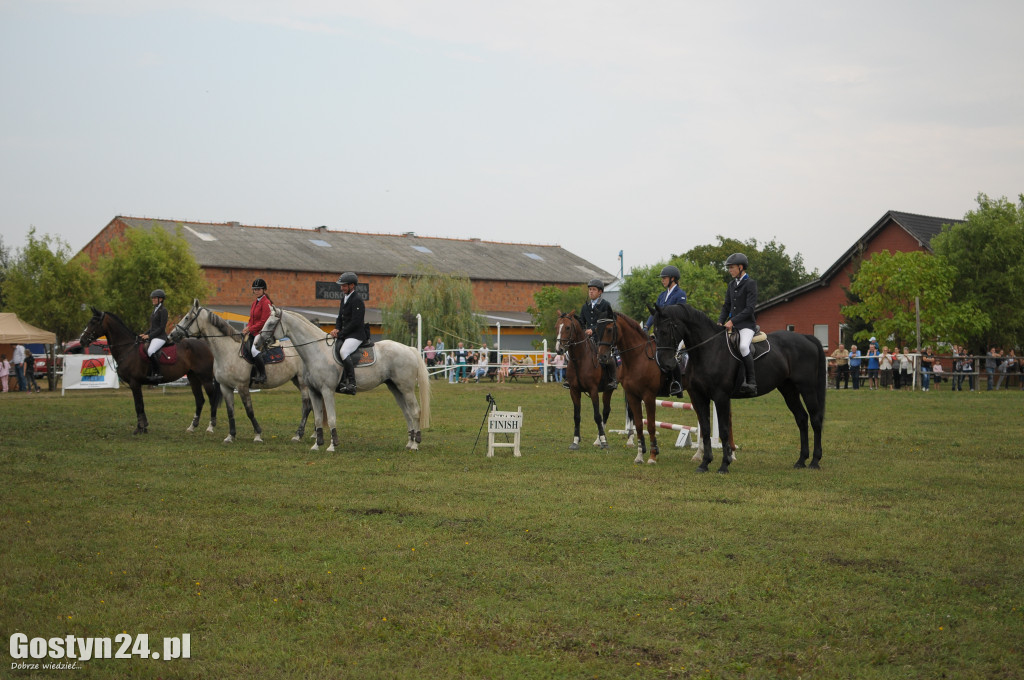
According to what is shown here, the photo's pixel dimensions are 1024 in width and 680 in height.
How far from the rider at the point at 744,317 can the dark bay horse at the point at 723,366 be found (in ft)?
0.42

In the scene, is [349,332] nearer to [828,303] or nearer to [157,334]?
[157,334]

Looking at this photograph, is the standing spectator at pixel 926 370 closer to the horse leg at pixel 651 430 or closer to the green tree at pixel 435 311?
the green tree at pixel 435 311

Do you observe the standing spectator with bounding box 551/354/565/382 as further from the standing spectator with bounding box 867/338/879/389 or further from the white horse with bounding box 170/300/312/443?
the white horse with bounding box 170/300/312/443

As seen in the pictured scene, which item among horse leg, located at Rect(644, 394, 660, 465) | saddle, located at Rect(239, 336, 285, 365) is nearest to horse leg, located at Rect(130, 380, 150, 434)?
saddle, located at Rect(239, 336, 285, 365)

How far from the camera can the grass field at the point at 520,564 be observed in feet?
16.3

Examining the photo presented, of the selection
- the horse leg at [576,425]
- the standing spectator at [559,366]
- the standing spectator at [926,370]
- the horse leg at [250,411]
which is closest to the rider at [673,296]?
the horse leg at [576,425]

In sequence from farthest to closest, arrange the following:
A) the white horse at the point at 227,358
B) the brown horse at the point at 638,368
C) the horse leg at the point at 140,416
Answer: the horse leg at the point at 140,416, the white horse at the point at 227,358, the brown horse at the point at 638,368

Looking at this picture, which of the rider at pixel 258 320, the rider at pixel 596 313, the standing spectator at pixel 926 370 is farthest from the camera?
the standing spectator at pixel 926 370

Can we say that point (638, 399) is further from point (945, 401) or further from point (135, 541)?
point (945, 401)

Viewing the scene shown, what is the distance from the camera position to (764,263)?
253 ft

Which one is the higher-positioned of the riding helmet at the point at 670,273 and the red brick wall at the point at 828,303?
the red brick wall at the point at 828,303

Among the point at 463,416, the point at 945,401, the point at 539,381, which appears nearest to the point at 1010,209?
the point at 945,401

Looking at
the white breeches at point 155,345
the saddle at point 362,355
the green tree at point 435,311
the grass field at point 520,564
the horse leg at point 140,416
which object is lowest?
the grass field at point 520,564

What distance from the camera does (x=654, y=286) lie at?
189 ft
